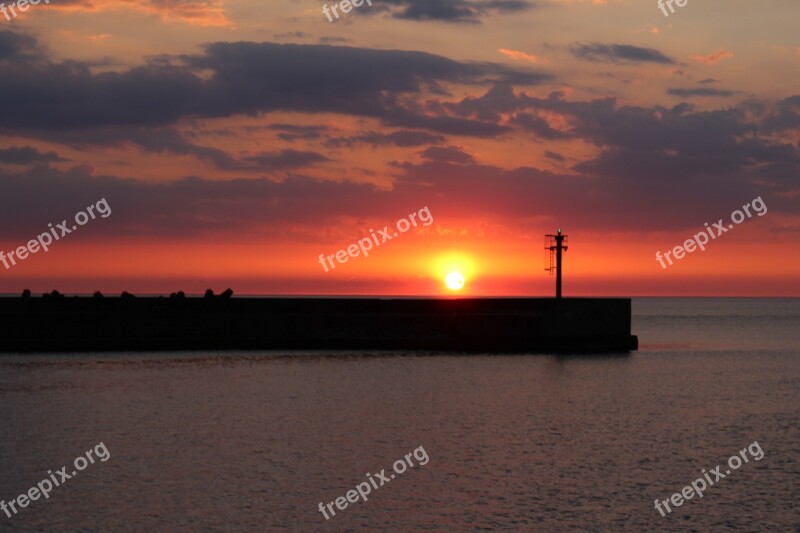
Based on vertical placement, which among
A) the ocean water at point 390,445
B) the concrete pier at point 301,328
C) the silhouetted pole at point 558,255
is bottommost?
the ocean water at point 390,445

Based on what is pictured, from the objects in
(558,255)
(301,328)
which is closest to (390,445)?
(301,328)

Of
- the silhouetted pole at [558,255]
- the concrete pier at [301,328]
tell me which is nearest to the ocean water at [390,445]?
the concrete pier at [301,328]

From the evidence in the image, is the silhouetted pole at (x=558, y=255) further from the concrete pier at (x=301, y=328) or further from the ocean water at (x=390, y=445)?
the ocean water at (x=390, y=445)

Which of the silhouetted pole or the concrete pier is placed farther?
the silhouetted pole

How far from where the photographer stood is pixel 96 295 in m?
73.8

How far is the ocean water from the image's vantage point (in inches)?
990

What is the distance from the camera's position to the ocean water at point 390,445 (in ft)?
82.5

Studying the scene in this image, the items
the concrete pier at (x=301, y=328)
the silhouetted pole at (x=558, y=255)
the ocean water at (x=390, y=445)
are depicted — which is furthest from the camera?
the silhouetted pole at (x=558, y=255)

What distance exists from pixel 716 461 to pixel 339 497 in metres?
13.2

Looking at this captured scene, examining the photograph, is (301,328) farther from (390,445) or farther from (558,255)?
(390,445)

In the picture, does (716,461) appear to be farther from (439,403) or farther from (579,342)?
(579,342)

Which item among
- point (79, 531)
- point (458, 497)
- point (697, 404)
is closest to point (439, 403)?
point (697, 404)

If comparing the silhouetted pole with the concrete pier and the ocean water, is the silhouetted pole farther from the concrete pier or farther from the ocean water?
the ocean water

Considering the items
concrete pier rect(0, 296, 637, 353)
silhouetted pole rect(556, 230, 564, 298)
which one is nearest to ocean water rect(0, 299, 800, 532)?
concrete pier rect(0, 296, 637, 353)
